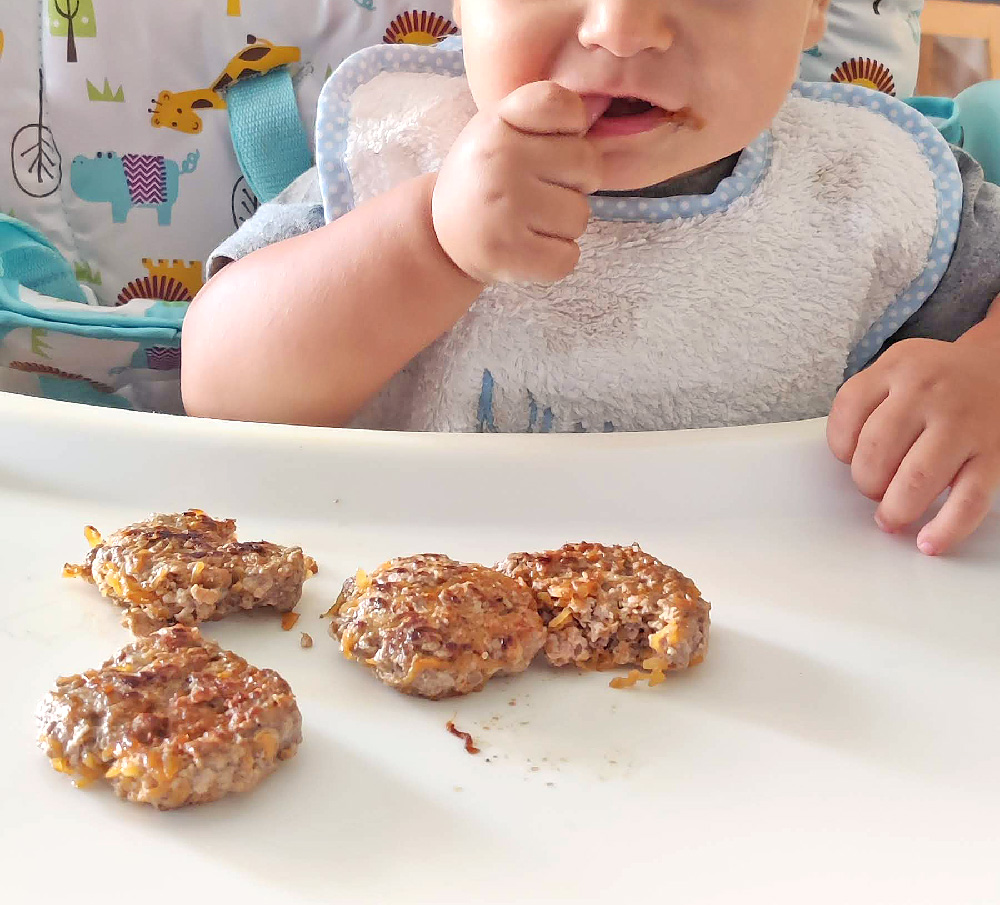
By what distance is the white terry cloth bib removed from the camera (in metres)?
0.82

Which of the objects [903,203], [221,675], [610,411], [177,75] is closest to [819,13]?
[903,203]

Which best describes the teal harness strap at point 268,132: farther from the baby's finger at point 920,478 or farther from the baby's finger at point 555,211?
the baby's finger at point 920,478

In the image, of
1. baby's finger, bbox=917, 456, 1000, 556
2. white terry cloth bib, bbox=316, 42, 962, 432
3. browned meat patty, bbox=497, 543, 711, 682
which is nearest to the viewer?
browned meat patty, bbox=497, 543, 711, 682

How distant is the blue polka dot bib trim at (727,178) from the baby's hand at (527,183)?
0.21 meters

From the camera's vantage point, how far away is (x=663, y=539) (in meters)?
0.60

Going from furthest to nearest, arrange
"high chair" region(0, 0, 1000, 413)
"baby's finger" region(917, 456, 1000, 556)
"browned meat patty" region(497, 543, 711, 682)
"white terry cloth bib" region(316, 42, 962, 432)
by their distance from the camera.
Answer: "high chair" region(0, 0, 1000, 413), "white terry cloth bib" region(316, 42, 962, 432), "baby's finger" region(917, 456, 1000, 556), "browned meat patty" region(497, 543, 711, 682)

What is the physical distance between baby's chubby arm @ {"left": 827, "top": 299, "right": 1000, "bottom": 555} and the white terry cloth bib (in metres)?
0.17

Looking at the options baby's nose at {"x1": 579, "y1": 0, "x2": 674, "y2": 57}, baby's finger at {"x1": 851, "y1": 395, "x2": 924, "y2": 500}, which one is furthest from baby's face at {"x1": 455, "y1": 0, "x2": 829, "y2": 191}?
baby's finger at {"x1": 851, "y1": 395, "x2": 924, "y2": 500}

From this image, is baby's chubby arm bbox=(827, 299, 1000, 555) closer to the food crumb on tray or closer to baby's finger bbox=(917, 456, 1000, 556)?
baby's finger bbox=(917, 456, 1000, 556)

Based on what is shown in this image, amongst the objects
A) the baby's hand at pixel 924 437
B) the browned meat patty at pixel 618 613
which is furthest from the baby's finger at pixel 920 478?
the browned meat patty at pixel 618 613

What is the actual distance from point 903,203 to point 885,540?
1.27ft

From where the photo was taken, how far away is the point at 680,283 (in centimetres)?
85

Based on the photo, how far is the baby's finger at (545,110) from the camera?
0.61 metres

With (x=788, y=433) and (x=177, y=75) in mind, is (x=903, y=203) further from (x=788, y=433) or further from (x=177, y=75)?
(x=177, y=75)
